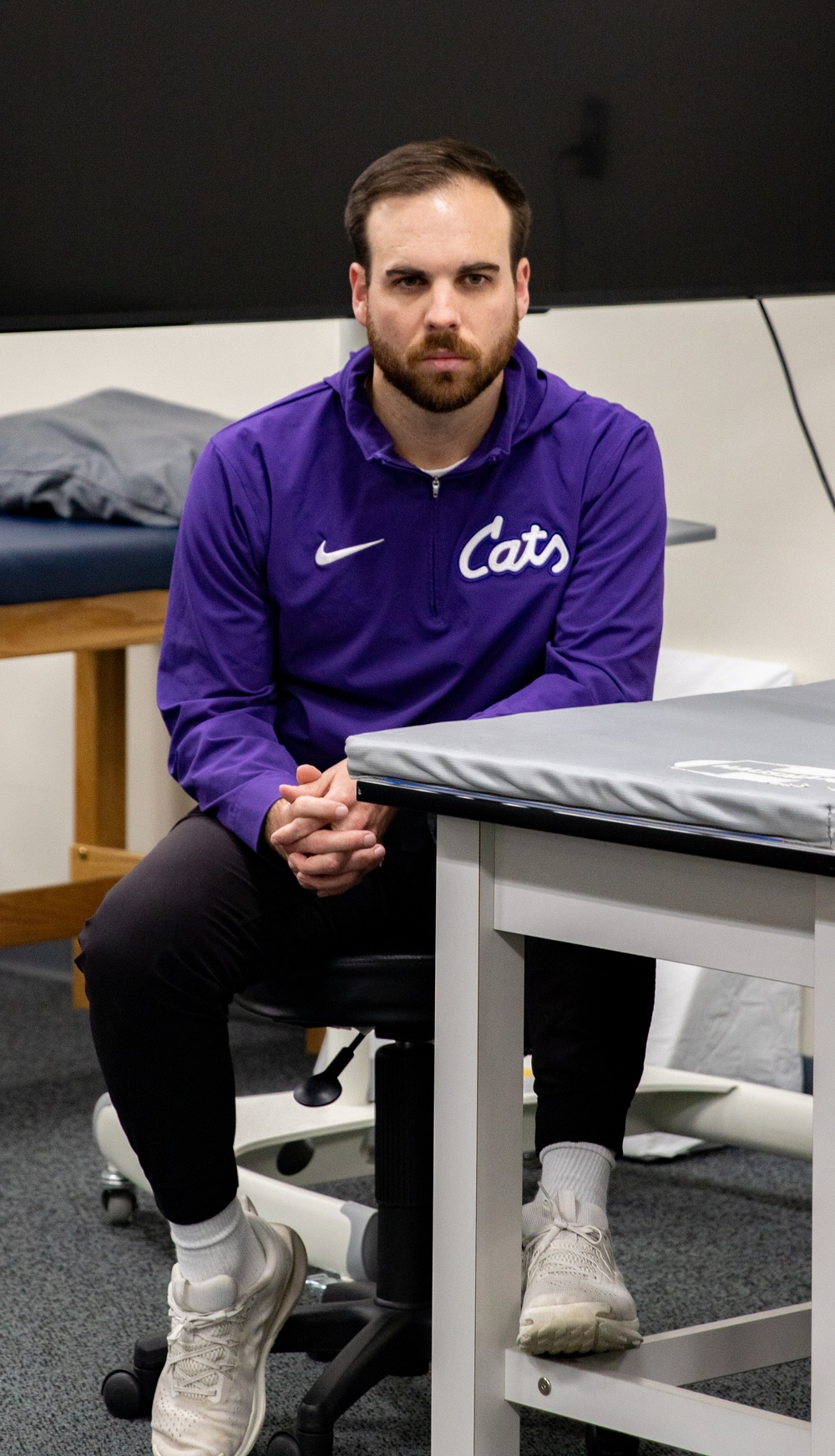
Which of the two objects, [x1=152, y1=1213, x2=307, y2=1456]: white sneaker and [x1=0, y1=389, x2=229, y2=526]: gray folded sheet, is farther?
[x1=0, y1=389, x2=229, y2=526]: gray folded sheet

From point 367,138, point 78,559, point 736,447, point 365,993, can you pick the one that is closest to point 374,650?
point 365,993

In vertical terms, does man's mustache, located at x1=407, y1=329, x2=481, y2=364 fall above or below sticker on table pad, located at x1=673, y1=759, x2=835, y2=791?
above

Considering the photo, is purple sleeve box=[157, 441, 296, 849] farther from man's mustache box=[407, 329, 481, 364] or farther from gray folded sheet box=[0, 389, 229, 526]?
gray folded sheet box=[0, 389, 229, 526]

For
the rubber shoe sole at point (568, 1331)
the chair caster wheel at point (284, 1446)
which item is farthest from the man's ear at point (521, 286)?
the chair caster wheel at point (284, 1446)

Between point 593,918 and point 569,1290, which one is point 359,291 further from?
point 569,1290

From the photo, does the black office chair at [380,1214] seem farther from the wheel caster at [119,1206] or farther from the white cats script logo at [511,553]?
the wheel caster at [119,1206]

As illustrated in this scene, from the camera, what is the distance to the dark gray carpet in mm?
1597

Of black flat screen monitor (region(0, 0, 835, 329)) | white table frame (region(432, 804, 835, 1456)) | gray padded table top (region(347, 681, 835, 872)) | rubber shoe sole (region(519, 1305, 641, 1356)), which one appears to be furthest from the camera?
black flat screen monitor (region(0, 0, 835, 329))

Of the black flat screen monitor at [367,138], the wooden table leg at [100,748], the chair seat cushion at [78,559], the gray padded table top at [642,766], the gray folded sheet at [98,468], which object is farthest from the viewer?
the wooden table leg at [100,748]

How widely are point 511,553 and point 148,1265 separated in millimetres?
873

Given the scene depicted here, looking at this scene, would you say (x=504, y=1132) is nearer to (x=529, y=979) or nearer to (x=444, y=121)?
(x=529, y=979)

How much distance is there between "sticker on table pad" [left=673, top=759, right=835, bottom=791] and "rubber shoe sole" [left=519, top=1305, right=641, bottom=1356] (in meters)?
0.39

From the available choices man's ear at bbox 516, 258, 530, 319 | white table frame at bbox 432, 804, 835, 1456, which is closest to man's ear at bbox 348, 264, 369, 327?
man's ear at bbox 516, 258, 530, 319

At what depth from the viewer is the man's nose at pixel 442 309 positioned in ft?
5.09
